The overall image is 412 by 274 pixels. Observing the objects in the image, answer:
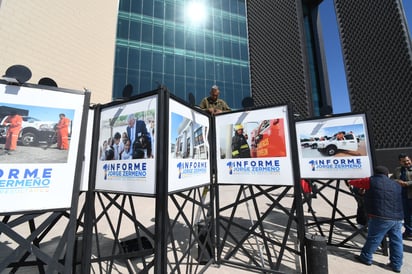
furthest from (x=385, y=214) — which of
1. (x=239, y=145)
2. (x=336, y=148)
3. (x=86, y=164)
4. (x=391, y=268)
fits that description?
(x=86, y=164)

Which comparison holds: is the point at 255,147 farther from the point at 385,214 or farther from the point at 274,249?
the point at 385,214

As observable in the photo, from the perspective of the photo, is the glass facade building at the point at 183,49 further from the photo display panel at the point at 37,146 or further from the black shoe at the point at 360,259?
the black shoe at the point at 360,259

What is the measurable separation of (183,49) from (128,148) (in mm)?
23167

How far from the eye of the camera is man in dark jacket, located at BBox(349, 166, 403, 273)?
3.17 meters

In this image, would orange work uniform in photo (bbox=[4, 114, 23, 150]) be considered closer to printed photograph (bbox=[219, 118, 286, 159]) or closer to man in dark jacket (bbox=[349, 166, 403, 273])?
printed photograph (bbox=[219, 118, 286, 159])

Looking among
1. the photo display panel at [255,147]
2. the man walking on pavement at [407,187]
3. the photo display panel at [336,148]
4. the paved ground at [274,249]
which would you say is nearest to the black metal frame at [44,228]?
the paved ground at [274,249]

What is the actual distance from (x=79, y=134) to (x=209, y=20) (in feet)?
89.3

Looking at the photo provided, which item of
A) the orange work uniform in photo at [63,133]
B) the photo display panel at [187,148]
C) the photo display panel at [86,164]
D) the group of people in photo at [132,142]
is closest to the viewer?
the orange work uniform in photo at [63,133]

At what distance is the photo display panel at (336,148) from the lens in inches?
149

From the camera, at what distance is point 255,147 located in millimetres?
3156

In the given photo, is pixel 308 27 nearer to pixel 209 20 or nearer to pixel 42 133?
pixel 209 20

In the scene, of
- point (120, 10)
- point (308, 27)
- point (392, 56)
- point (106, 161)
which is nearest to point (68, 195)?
point (106, 161)

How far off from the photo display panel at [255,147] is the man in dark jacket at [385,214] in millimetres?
1665

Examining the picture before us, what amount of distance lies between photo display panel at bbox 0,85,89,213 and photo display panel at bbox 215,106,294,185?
2134 millimetres
